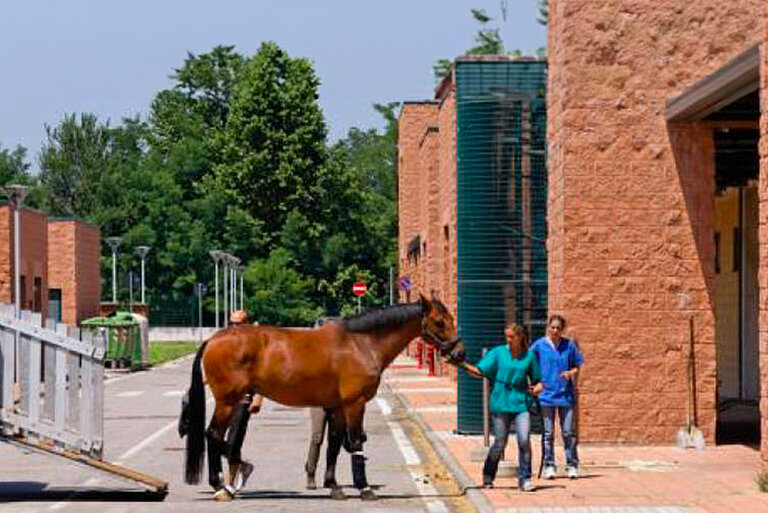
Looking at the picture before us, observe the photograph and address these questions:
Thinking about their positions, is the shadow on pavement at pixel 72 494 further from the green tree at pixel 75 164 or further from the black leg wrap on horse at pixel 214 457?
the green tree at pixel 75 164

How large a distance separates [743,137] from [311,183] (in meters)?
73.9

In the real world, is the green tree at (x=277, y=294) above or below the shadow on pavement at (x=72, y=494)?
above

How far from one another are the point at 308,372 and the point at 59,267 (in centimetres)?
6192

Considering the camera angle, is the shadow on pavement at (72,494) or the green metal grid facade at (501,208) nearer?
the shadow on pavement at (72,494)

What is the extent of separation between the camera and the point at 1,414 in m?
16.1

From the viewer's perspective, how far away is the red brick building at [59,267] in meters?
59.0

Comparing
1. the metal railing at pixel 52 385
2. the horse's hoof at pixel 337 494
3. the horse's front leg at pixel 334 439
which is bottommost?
the horse's hoof at pixel 337 494

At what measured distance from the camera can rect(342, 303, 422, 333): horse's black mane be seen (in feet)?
54.5

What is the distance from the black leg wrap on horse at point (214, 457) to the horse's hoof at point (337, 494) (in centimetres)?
109

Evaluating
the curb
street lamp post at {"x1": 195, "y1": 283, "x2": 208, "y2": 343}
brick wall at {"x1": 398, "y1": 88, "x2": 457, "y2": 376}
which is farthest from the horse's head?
street lamp post at {"x1": 195, "y1": 283, "x2": 208, "y2": 343}

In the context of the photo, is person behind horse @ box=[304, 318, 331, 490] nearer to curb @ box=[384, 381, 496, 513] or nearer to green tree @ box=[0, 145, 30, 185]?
curb @ box=[384, 381, 496, 513]

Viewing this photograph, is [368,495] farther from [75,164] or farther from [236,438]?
[75,164]

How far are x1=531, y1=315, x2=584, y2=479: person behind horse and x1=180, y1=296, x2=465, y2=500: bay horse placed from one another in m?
1.57

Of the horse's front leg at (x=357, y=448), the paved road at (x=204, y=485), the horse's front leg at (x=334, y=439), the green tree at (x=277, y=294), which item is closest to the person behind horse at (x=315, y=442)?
the paved road at (x=204, y=485)
